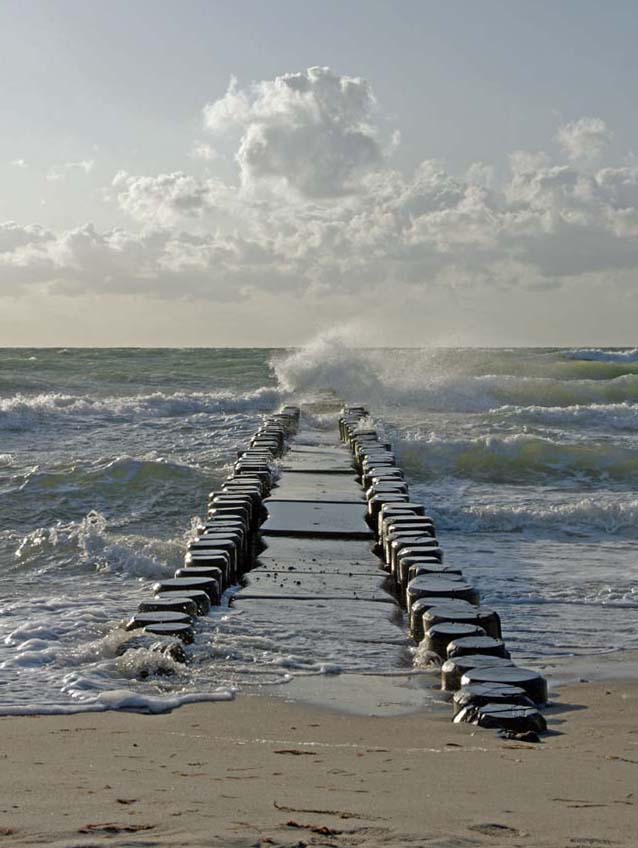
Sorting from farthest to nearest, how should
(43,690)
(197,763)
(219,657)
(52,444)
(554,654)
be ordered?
(52,444) < (554,654) < (219,657) < (43,690) < (197,763)

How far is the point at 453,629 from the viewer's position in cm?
557

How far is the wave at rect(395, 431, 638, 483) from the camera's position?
1505 cm

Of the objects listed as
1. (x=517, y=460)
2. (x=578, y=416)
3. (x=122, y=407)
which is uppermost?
(x=578, y=416)

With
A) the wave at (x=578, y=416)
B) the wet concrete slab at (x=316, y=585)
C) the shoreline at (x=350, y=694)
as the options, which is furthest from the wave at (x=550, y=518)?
the wave at (x=578, y=416)

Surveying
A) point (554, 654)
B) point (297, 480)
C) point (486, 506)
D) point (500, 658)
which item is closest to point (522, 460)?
point (486, 506)

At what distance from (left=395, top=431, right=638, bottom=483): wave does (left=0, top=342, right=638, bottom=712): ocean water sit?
0.11 feet

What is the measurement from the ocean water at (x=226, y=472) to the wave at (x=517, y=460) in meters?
0.03

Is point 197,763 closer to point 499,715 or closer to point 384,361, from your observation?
point 499,715

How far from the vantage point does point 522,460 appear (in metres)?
15.5

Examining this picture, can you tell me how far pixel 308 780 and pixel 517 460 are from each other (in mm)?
12441

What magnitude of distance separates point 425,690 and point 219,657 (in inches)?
42.3

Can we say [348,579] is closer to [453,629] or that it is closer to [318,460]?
[453,629]

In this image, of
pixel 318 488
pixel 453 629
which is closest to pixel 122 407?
pixel 318 488

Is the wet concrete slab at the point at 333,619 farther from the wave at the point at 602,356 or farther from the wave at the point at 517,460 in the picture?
the wave at the point at 602,356
